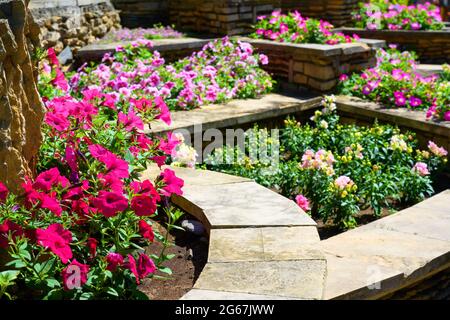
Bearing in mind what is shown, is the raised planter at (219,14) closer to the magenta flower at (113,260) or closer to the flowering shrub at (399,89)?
the flowering shrub at (399,89)

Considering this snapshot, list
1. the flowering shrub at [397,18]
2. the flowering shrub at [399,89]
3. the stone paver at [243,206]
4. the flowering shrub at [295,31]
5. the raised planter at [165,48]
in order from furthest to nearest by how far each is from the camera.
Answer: the flowering shrub at [397,18] < the flowering shrub at [295,31] < the raised planter at [165,48] < the flowering shrub at [399,89] < the stone paver at [243,206]

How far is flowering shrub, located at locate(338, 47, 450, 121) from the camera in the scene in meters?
5.82

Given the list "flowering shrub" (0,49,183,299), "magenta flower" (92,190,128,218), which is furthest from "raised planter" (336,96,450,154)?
"magenta flower" (92,190,128,218)

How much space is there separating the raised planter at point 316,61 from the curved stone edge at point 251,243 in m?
3.06

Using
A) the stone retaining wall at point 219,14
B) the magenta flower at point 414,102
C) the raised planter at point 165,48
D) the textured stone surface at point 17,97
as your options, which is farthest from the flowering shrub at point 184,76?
the textured stone surface at point 17,97

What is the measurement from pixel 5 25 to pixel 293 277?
1530 mm

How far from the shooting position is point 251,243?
302 centimetres

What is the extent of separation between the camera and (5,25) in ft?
8.64

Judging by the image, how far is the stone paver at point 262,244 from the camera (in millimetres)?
2887

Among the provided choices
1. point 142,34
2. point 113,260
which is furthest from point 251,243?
point 142,34

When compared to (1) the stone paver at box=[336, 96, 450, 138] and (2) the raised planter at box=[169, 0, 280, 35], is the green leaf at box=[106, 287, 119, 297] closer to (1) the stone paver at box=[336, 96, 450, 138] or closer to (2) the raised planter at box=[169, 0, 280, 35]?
(1) the stone paver at box=[336, 96, 450, 138]

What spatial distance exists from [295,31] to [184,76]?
2.07 m

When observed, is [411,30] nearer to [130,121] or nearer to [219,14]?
[219,14]
